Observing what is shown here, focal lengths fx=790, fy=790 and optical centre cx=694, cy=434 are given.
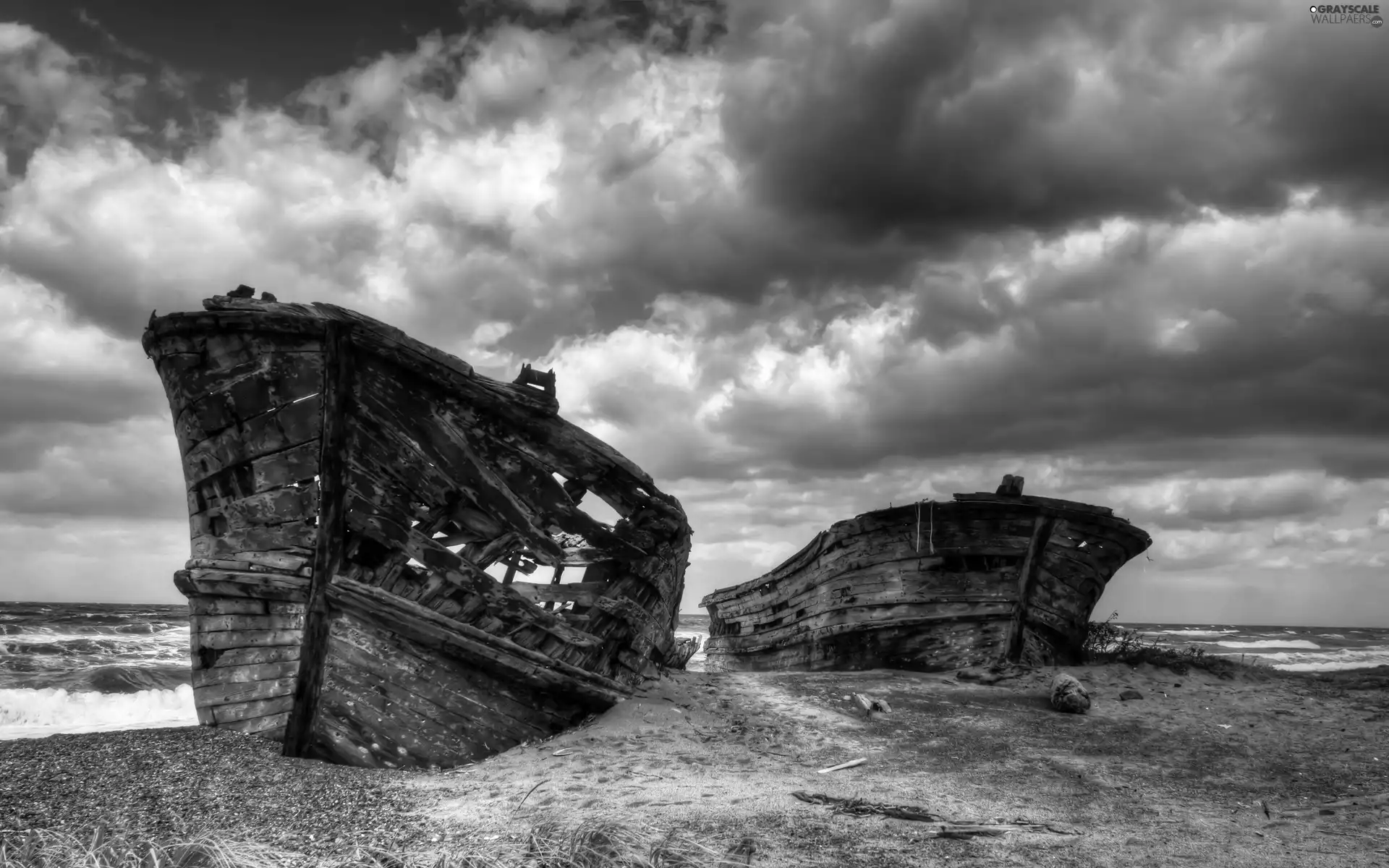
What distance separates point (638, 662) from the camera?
745cm

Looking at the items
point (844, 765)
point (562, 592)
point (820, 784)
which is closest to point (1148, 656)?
point (844, 765)

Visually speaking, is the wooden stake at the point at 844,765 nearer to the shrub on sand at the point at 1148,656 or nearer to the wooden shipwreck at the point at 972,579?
the wooden shipwreck at the point at 972,579

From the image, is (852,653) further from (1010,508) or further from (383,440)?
(383,440)

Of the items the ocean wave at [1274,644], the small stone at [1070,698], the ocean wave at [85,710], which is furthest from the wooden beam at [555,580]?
the ocean wave at [1274,644]

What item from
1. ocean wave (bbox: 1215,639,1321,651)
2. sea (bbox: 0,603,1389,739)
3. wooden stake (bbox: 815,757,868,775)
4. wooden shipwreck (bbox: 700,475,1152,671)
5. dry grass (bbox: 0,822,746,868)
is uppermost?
wooden shipwreck (bbox: 700,475,1152,671)

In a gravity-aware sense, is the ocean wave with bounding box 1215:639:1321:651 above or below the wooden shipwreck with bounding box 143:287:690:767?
below

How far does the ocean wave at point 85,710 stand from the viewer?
1287 centimetres

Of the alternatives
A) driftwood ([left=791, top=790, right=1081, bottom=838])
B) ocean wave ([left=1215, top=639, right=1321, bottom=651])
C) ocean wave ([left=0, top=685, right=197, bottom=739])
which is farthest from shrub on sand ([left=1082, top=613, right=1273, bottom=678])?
ocean wave ([left=1215, top=639, right=1321, bottom=651])

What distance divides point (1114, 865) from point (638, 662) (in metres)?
4.59

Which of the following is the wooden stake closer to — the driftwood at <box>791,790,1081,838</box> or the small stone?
the driftwood at <box>791,790,1081,838</box>

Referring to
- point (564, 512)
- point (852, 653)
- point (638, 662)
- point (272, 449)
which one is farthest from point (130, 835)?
point (852, 653)

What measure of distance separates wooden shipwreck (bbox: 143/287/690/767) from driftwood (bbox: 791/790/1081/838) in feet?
8.35

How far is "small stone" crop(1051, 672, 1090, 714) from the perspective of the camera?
25.0 feet

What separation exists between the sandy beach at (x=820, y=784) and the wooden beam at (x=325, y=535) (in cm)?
33
